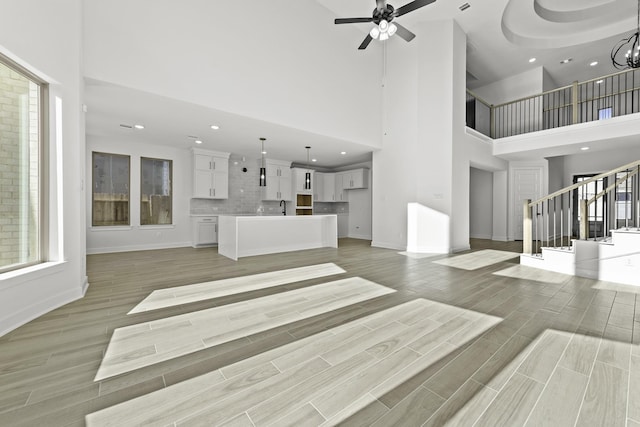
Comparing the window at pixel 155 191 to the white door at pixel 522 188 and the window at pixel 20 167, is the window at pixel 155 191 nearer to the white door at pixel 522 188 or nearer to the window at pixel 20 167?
the window at pixel 20 167

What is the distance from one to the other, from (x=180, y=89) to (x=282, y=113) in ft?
5.92

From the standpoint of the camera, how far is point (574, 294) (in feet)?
10.2

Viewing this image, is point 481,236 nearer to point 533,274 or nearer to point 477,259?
point 477,259

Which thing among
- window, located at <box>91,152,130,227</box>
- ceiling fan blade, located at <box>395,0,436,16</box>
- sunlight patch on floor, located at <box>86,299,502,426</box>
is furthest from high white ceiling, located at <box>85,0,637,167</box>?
sunlight patch on floor, located at <box>86,299,502,426</box>

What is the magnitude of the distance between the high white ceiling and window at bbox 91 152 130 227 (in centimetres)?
63

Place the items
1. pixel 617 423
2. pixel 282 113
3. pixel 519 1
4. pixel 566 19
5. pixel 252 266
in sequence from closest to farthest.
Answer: pixel 617 423
pixel 252 266
pixel 282 113
pixel 519 1
pixel 566 19

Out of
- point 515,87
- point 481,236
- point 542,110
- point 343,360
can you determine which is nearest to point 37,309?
point 343,360

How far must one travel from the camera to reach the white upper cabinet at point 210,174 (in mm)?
7328

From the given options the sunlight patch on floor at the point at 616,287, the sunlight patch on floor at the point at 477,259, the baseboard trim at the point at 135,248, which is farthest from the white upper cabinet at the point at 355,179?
the sunlight patch on floor at the point at 616,287

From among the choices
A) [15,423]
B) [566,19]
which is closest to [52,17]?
[15,423]

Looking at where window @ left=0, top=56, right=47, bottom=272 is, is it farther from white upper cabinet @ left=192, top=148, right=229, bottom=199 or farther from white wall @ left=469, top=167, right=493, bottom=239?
white wall @ left=469, top=167, right=493, bottom=239

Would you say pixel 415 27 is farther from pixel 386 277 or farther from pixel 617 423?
pixel 617 423

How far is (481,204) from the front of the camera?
29.3ft

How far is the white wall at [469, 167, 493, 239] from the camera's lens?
Answer: 8.72m
